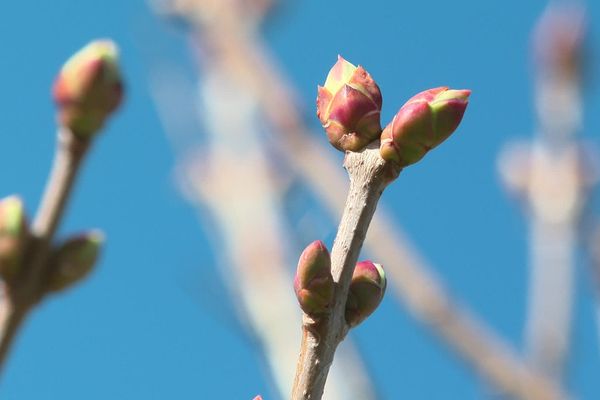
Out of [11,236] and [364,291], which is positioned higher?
[364,291]

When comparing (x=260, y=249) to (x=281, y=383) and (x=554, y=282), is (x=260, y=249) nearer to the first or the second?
(x=281, y=383)

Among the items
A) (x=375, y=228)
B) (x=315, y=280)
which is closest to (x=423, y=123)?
(x=315, y=280)

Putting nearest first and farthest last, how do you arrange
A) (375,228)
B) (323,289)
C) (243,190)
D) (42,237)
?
1. (42,237)
2. (323,289)
3. (375,228)
4. (243,190)

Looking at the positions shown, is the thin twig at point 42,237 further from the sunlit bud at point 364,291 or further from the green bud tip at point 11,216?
the sunlit bud at point 364,291

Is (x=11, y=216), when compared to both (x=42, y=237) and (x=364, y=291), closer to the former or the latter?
(x=42, y=237)

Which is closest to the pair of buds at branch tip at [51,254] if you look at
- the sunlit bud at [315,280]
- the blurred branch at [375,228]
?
the sunlit bud at [315,280]

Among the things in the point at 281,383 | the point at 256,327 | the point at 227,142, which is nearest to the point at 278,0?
the point at 227,142

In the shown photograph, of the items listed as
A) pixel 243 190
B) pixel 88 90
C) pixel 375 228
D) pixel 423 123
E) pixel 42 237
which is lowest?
pixel 42 237

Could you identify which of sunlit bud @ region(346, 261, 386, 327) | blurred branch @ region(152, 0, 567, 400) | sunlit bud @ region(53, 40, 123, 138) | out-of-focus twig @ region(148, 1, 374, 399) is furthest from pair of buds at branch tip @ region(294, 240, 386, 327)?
out-of-focus twig @ region(148, 1, 374, 399)
